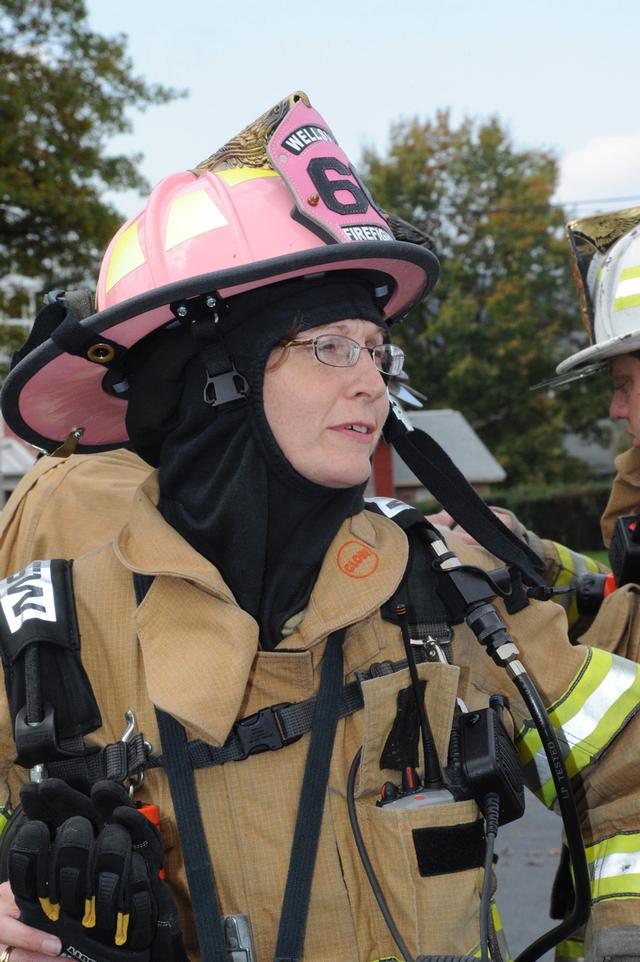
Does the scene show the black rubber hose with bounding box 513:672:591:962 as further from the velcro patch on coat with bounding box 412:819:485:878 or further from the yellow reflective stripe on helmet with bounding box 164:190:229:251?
the yellow reflective stripe on helmet with bounding box 164:190:229:251

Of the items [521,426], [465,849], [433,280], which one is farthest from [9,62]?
[521,426]

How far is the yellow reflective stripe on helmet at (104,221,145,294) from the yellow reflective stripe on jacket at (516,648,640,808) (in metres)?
1.29

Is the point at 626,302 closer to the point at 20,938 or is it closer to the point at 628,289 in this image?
the point at 628,289

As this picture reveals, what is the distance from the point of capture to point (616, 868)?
228cm

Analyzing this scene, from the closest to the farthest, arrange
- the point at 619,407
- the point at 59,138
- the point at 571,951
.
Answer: the point at 571,951 → the point at 619,407 → the point at 59,138

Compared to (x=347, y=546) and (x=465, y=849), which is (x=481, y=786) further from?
(x=347, y=546)

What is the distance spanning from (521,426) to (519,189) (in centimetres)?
839

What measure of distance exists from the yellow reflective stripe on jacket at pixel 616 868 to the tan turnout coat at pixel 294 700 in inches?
0.9

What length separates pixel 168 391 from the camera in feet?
7.94

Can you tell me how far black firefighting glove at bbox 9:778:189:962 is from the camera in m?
1.88

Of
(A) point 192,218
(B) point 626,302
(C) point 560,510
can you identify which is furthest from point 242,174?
(C) point 560,510

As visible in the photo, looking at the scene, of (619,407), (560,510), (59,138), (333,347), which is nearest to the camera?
(333,347)

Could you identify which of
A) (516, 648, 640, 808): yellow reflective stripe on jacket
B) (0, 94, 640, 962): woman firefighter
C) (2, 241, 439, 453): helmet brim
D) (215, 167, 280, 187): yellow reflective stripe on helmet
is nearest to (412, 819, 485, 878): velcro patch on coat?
(0, 94, 640, 962): woman firefighter

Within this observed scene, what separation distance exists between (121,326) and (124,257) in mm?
168
